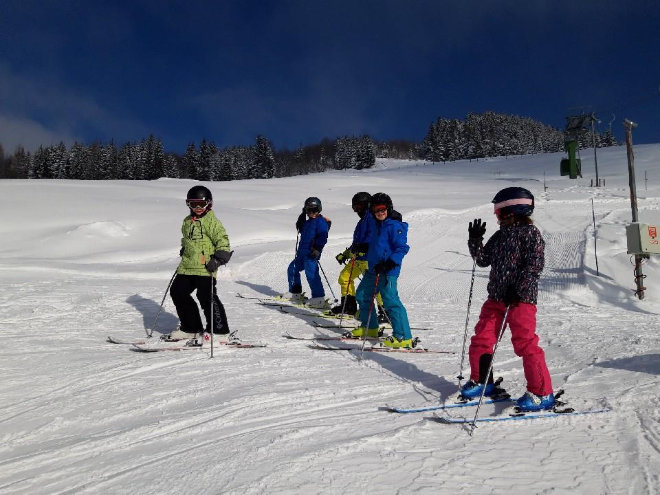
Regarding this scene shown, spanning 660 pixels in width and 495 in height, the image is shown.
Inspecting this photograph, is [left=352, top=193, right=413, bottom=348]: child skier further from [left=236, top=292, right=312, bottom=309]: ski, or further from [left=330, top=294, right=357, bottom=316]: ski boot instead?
[left=236, top=292, right=312, bottom=309]: ski

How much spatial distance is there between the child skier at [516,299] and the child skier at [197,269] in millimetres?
3103

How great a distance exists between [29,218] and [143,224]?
13.4 ft

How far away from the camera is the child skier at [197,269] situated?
17.9 ft

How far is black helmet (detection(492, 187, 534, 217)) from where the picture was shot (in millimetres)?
3471

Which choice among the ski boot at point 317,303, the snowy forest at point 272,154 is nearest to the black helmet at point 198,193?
the ski boot at point 317,303

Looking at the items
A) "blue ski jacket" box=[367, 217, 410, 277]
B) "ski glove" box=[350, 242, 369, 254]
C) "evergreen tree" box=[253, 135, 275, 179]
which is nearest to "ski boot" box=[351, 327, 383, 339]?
"blue ski jacket" box=[367, 217, 410, 277]

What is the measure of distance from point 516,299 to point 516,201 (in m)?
0.74

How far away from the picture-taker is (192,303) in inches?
221

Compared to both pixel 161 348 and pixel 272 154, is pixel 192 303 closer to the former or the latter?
pixel 161 348

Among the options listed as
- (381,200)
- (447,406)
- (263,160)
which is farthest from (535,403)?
(263,160)

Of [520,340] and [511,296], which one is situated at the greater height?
[511,296]

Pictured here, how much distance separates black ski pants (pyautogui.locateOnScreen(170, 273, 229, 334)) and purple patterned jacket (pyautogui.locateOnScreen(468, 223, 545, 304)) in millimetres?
3260

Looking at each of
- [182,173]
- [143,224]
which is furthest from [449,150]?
[143,224]

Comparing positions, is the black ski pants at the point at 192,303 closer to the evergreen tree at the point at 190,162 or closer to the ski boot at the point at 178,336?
the ski boot at the point at 178,336
